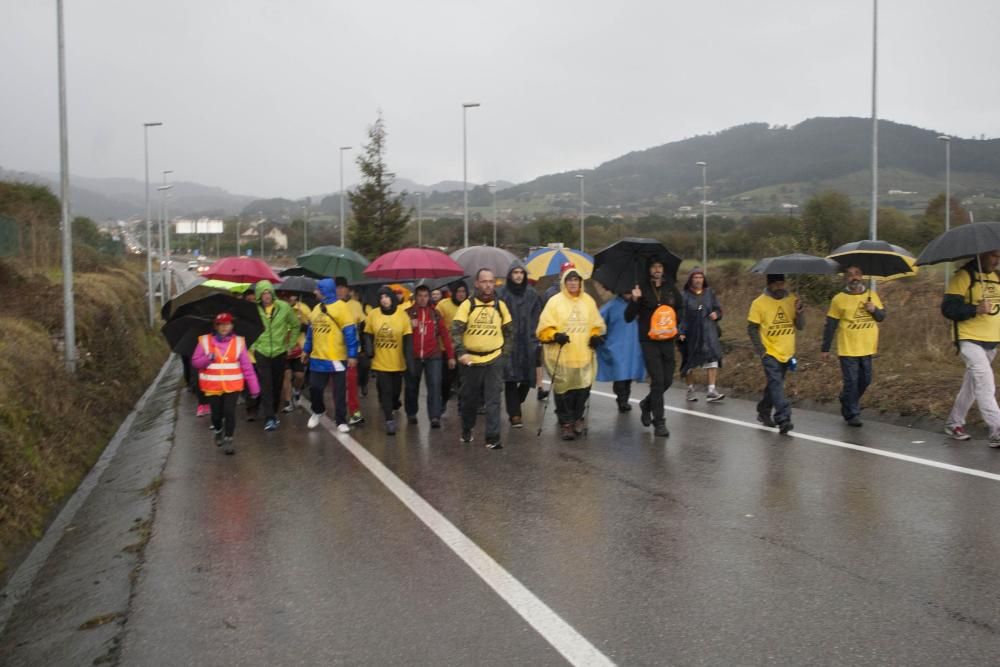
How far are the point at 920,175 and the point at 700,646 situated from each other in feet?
352

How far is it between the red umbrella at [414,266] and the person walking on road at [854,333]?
441 cm

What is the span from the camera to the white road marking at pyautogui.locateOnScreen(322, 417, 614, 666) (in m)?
4.63

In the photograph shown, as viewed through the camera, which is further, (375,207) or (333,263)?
(375,207)

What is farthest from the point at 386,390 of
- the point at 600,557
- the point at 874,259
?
the point at 600,557

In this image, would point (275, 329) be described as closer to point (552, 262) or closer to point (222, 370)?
point (222, 370)

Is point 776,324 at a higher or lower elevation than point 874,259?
lower

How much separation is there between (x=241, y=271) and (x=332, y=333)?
13.9ft

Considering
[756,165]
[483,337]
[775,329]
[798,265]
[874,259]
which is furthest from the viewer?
[756,165]

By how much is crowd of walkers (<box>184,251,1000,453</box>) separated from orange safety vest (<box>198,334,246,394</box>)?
0.5 inches

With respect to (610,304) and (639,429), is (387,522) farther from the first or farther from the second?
(610,304)

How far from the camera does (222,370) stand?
416 inches

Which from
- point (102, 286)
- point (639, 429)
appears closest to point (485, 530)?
point (639, 429)

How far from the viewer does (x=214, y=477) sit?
934 cm


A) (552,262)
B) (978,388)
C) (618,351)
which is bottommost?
(978,388)
